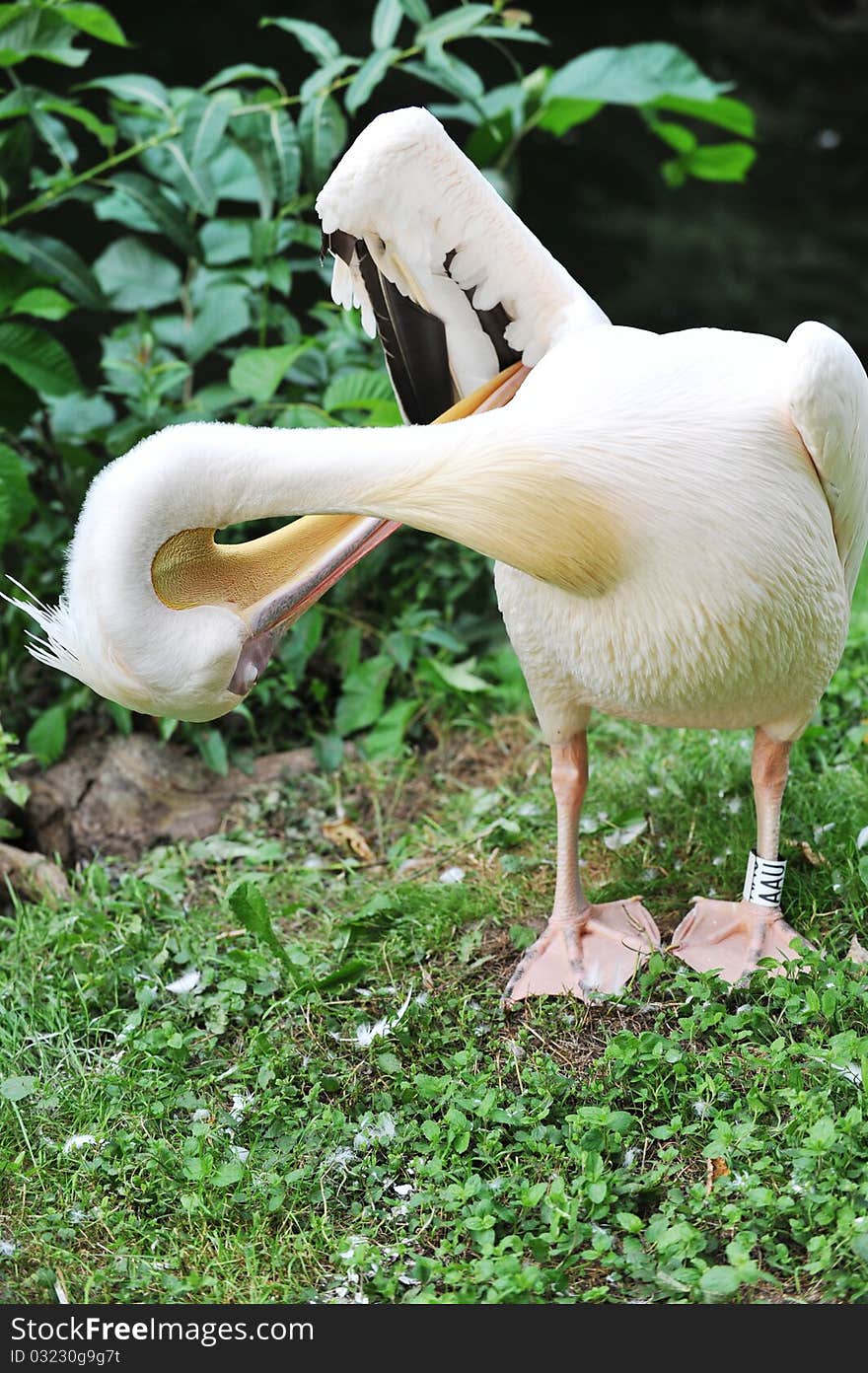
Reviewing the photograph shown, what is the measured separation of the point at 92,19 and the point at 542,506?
2.56 m

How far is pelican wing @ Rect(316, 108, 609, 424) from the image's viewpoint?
2.88 meters

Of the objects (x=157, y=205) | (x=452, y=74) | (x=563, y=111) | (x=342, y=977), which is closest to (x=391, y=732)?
(x=342, y=977)

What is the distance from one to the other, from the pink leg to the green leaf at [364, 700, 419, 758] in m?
1.38

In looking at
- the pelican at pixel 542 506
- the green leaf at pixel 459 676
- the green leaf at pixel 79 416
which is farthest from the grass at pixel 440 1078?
the green leaf at pixel 79 416

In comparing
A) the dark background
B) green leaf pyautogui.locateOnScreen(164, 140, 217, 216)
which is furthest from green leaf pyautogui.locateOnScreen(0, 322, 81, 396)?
the dark background

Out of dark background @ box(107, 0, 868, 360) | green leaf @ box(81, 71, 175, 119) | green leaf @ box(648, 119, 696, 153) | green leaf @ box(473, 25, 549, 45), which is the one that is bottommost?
dark background @ box(107, 0, 868, 360)

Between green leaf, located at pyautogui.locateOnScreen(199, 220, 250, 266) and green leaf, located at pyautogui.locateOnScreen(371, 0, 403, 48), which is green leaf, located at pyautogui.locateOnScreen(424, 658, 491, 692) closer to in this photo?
green leaf, located at pyautogui.locateOnScreen(199, 220, 250, 266)

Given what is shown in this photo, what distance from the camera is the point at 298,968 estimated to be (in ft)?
10.7

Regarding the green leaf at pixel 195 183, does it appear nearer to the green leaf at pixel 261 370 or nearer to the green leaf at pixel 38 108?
the green leaf at pixel 38 108

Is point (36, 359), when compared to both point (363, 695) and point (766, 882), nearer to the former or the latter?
point (363, 695)

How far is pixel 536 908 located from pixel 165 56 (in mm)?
7866

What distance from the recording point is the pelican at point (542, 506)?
2.40 m
